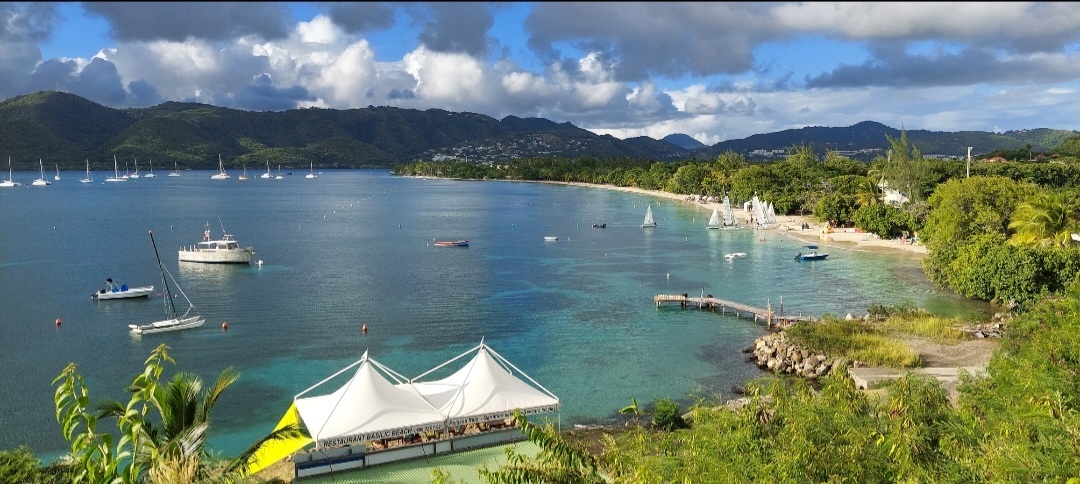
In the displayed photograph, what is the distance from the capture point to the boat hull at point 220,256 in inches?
2461

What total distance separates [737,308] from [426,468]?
2823 cm

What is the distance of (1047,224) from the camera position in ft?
143

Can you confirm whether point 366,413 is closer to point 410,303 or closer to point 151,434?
point 151,434

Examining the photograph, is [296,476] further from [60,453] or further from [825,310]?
[825,310]

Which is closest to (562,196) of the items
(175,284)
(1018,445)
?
(175,284)

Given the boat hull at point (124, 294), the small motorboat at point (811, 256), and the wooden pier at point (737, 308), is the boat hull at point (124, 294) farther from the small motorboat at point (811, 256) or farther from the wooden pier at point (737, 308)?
the small motorboat at point (811, 256)

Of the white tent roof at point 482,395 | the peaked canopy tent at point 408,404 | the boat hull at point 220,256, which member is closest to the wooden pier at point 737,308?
the white tent roof at point 482,395

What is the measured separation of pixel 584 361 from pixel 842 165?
10682 centimetres

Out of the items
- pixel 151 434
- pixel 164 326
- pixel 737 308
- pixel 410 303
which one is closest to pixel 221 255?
pixel 164 326

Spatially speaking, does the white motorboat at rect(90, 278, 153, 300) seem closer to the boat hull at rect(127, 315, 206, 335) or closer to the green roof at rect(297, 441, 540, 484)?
the boat hull at rect(127, 315, 206, 335)

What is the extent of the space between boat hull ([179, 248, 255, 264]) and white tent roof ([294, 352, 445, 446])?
44302 mm

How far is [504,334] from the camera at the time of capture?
40.3 metres

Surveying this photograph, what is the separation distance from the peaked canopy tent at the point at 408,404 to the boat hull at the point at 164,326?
2207 cm

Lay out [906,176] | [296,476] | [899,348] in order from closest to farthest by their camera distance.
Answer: [296,476] → [899,348] → [906,176]
